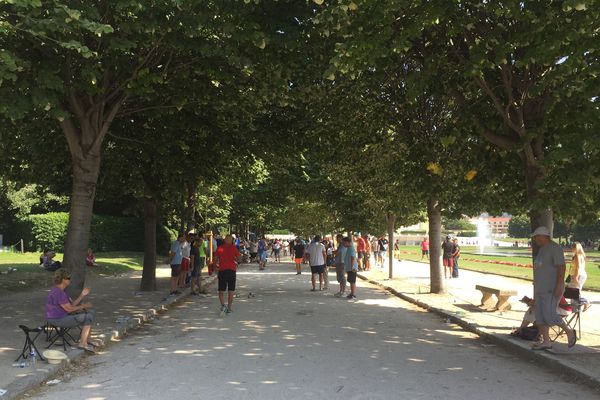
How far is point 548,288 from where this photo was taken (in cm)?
802

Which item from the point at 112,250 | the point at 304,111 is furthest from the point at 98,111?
the point at 112,250

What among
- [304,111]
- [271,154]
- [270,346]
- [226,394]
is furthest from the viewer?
[271,154]

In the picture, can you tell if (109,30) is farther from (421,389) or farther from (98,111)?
(421,389)

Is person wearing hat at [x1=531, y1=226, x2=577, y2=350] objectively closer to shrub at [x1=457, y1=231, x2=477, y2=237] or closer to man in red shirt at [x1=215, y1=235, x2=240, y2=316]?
man in red shirt at [x1=215, y1=235, x2=240, y2=316]

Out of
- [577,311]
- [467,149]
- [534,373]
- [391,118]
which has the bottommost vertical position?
[534,373]

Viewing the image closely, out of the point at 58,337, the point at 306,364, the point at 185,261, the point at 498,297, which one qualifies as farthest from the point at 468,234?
the point at 58,337

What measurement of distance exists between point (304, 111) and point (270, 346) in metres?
7.63

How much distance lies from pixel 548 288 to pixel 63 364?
6.65 meters

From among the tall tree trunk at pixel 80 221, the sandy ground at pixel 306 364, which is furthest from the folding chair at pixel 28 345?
the tall tree trunk at pixel 80 221

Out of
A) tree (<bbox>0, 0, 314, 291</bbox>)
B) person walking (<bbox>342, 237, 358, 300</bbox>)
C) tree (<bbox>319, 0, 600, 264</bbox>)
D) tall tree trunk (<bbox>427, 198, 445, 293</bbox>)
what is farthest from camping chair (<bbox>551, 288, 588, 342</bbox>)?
person walking (<bbox>342, 237, 358, 300</bbox>)

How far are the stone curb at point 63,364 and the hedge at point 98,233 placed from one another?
80.6 ft

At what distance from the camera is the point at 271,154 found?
1667 centimetres

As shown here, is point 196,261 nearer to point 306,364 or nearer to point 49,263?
point 49,263

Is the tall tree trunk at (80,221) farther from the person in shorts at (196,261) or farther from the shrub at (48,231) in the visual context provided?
the shrub at (48,231)
